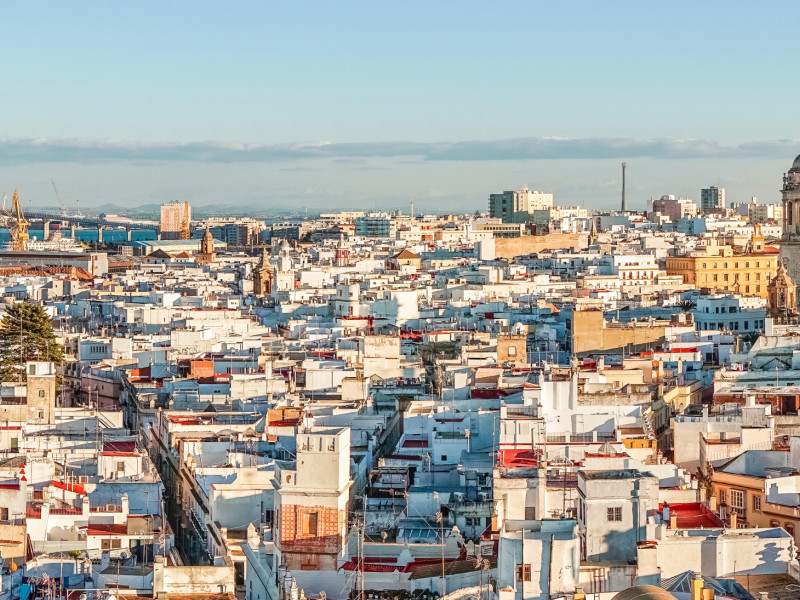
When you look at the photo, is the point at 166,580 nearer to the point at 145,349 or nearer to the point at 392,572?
the point at 392,572

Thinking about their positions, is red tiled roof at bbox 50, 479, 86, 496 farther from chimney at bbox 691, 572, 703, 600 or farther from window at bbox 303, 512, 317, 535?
chimney at bbox 691, 572, 703, 600

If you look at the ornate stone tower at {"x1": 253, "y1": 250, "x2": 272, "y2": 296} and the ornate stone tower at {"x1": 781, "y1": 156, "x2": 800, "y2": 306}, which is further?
the ornate stone tower at {"x1": 253, "y1": 250, "x2": 272, "y2": 296}

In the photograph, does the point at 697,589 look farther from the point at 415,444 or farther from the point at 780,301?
the point at 780,301

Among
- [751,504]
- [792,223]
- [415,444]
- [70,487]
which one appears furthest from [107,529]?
[792,223]

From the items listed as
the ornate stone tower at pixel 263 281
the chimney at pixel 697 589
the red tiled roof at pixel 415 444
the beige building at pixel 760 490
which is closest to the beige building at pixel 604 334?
the red tiled roof at pixel 415 444

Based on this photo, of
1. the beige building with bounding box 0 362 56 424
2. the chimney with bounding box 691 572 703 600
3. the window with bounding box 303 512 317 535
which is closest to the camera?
the chimney with bounding box 691 572 703 600

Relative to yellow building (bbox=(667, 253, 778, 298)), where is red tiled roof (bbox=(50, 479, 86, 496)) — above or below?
above

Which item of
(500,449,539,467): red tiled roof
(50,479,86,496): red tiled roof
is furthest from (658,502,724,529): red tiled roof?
(50,479,86,496): red tiled roof

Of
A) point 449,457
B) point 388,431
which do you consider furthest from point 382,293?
point 449,457
